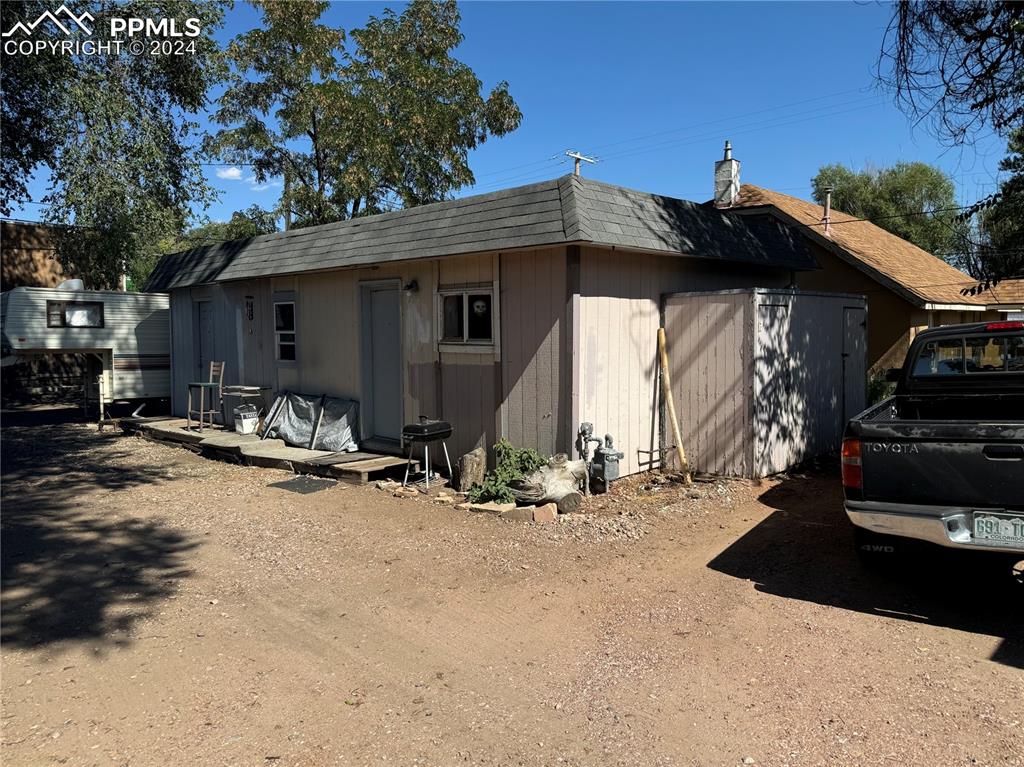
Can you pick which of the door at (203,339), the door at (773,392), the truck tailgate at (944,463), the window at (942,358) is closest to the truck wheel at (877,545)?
the truck tailgate at (944,463)

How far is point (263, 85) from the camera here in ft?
66.0

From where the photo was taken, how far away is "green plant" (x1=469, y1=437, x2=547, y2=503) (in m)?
7.29

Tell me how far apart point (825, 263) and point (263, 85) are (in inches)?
647

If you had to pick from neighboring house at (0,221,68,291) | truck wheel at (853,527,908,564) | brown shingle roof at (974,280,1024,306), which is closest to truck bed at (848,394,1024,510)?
truck wheel at (853,527,908,564)

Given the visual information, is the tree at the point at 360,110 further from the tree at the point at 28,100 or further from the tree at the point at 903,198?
the tree at the point at 903,198

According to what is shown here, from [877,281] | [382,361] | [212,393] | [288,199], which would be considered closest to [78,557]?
[382,361]

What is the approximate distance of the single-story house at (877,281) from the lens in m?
15.0

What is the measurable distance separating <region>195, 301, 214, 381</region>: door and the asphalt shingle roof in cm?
210

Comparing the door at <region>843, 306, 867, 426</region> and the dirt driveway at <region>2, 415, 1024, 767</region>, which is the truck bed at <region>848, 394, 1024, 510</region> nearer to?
the dirt driveway at <region>2, 415, 1024, 767</region>

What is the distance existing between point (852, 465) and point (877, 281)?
12.4 m

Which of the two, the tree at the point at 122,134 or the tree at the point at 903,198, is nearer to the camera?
the tree at the point at 122,134

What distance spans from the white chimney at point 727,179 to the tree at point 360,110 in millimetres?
11138

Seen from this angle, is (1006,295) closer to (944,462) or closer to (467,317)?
(467,317)

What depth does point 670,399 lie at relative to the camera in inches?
326
